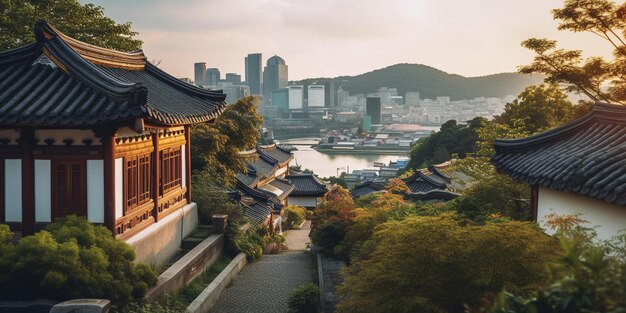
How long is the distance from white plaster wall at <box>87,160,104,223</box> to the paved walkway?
3464 mm

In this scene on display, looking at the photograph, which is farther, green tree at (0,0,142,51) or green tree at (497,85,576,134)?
green tree at (497,85,576,134)

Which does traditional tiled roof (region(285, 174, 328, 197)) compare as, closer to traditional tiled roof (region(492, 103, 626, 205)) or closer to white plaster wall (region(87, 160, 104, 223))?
white plaster wall (region(87, 160, 104, 223))

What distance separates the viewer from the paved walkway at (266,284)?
13.5 metres

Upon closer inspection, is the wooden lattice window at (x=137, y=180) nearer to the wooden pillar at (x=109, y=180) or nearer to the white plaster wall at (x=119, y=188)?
the white plaster wall at (x=119, y=188)

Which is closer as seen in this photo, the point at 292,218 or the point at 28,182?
the point at 28,182

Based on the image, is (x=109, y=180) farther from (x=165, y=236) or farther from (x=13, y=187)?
(x=165, y=236)

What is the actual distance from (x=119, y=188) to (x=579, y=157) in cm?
825

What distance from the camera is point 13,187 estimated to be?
37.4 ft

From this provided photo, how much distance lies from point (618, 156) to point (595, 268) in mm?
5472

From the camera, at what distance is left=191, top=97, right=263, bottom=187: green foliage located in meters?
20.0

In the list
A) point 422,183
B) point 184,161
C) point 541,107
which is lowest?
point 422,183

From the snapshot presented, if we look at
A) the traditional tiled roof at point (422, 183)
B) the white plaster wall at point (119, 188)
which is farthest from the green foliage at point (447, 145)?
the white plaster wall at point (119, 188)

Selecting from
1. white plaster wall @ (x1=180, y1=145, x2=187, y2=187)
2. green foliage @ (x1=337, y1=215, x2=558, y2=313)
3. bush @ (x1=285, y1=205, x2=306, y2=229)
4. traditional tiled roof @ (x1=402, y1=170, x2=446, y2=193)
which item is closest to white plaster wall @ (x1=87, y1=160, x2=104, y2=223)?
white plaster wall @ (x1=180, y1=145, x2=187, y2=187)

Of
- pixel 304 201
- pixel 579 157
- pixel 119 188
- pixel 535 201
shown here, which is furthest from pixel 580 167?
pixel 304 201
